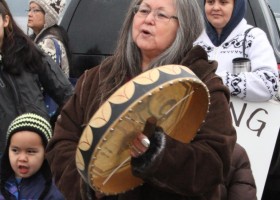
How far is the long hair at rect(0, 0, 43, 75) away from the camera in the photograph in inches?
142

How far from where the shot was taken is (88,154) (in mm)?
1968

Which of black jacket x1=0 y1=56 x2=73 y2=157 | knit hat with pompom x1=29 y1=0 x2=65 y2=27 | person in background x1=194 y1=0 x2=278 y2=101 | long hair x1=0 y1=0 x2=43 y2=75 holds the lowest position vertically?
knit hat with pompom x1=29 y1=0 x2=65 y2=27

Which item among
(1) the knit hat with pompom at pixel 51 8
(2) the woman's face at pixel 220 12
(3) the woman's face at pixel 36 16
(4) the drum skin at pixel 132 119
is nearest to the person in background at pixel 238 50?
(2) the woman's face at pixel 220 12

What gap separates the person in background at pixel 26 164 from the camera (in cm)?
320

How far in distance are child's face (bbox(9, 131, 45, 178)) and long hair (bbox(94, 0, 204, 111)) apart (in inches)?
39.4

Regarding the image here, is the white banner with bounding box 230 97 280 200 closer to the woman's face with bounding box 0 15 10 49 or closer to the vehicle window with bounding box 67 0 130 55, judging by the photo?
the woman's face with bounding box 0 15 10 49

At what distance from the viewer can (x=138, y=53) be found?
2.40 metres

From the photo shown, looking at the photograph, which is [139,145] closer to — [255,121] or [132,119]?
[132,119]

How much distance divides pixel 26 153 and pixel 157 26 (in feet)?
4.29

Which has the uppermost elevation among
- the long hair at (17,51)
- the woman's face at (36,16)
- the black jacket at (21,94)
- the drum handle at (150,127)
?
the drum handle at (150,127)

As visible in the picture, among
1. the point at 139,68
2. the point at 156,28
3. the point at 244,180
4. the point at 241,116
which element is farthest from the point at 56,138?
the point at 241,116

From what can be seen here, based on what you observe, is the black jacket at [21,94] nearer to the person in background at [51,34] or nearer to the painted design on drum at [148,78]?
the person in background at [51,34]

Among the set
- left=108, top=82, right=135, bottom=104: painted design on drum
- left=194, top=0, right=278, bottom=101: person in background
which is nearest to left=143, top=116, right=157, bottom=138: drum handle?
left=108, top=82, right=135, bottom=104: painted design on drum

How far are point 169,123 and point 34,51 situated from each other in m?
1.76
